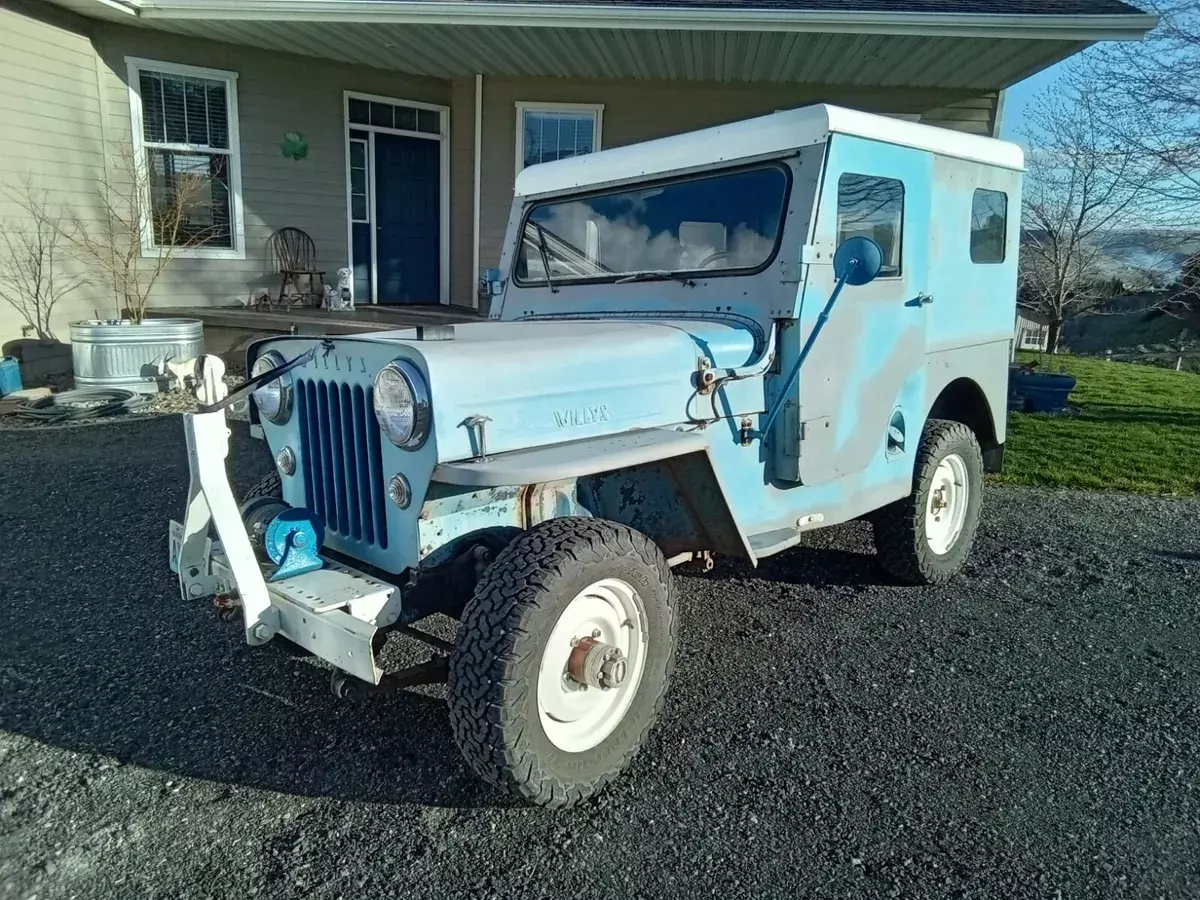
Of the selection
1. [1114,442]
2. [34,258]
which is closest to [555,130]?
[34,258]

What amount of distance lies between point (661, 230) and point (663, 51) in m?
6.87

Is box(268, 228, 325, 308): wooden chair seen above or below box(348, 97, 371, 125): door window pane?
below

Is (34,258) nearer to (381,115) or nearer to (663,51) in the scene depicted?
(381,115)

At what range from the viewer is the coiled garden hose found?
7.88 m

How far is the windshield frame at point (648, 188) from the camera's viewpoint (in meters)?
3.46

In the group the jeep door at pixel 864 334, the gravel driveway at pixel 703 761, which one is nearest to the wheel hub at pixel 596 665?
the gravel driveway at pixel 703 761

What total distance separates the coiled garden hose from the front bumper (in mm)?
6352

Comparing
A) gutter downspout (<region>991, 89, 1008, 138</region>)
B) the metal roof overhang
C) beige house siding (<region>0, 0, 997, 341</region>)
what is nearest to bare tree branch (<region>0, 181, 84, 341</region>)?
beige house siding (<region>0, 0, 997, 341</region>)

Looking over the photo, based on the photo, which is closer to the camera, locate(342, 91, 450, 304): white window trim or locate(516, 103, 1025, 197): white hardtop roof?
locate(516, 103, 1025, 197): white hardtop roof

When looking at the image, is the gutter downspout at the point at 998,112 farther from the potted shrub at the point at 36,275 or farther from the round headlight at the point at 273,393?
the potted shrub at the point at 36,275

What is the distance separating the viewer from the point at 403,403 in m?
2.48

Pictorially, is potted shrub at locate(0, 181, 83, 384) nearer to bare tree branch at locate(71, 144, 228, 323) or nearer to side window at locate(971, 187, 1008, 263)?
bare tree branch at locate(71, 144, 228, 323)

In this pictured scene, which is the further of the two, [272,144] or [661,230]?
[272,144]

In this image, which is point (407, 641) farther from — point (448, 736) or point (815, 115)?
point (815, 115)
